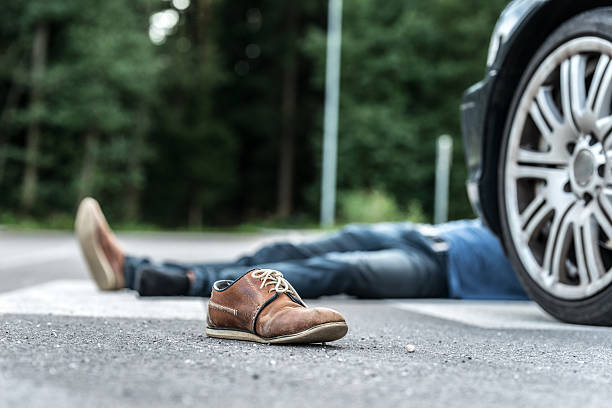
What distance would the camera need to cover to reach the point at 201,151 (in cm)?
3356

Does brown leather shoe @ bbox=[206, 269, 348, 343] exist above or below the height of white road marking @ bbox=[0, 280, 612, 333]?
above

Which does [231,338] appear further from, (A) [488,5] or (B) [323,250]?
(A) [488,5]

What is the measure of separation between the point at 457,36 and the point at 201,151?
11.4 metres

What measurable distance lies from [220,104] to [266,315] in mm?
35166

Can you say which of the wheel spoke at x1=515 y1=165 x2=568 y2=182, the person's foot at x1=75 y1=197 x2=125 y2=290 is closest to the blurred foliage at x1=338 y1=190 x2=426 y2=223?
the person's foot at x1=75 y1=197 x2=125 y2=290

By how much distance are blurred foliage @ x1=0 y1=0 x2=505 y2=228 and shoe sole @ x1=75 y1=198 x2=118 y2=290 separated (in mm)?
20726

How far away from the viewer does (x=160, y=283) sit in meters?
4.13

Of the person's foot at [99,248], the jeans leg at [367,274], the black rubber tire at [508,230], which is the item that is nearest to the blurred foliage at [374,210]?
the jeans leg at [367,274]

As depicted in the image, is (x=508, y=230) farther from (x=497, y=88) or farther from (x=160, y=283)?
(x=160, y=283)

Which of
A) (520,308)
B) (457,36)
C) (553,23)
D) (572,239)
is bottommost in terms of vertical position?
(520,308)

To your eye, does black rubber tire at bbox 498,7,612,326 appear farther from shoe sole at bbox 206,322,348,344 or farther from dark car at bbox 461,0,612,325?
shoe sole at bbox 206,322,348,344

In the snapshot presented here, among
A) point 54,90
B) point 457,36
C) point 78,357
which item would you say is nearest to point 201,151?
point 54,90

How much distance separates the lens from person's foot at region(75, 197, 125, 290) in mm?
4516

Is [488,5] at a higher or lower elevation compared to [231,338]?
higher
